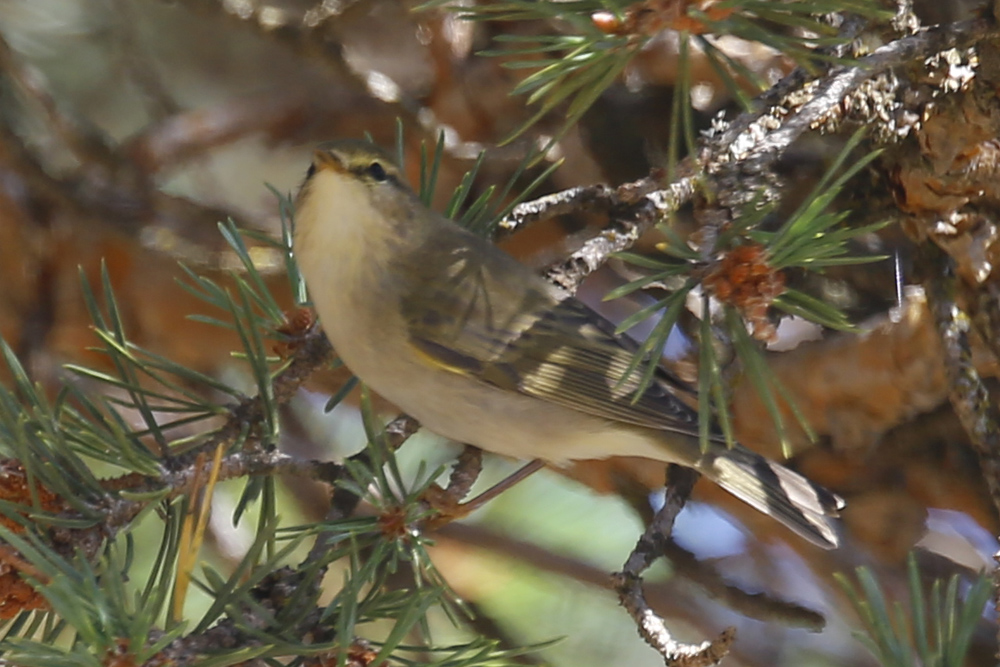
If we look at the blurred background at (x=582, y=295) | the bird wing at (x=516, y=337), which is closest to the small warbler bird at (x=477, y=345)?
the bird wing at (x=516, y=337)

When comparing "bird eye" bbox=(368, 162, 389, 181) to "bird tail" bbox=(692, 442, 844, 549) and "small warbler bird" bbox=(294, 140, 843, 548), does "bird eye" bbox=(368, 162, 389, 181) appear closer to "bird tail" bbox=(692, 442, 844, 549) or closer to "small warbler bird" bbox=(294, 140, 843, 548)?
"small warbler bird" bbox=(294, 140, 843, 548)

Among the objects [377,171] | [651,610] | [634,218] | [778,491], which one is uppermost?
[377,171]

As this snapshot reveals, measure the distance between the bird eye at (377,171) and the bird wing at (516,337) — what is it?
0.57 feet

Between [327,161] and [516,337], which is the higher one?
[327,161]

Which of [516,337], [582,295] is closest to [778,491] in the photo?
[516,337]

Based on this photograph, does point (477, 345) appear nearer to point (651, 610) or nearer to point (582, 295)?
point (582, 295)

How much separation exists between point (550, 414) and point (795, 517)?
0.46 meters

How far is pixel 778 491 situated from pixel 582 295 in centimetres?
84

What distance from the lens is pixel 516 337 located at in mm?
1883

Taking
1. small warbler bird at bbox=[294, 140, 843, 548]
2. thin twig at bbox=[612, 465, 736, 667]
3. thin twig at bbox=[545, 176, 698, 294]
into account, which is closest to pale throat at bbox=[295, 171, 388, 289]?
small warbler bird at bbox=[294, 140, 843, 548]

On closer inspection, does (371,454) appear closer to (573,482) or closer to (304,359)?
(304,359)

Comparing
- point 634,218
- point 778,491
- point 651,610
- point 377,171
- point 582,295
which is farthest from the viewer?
point 582,295

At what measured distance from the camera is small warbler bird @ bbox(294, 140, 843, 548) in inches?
68.3

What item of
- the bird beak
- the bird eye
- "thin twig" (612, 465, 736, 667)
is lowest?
"thin twig" (612, 465, 736, 667)
